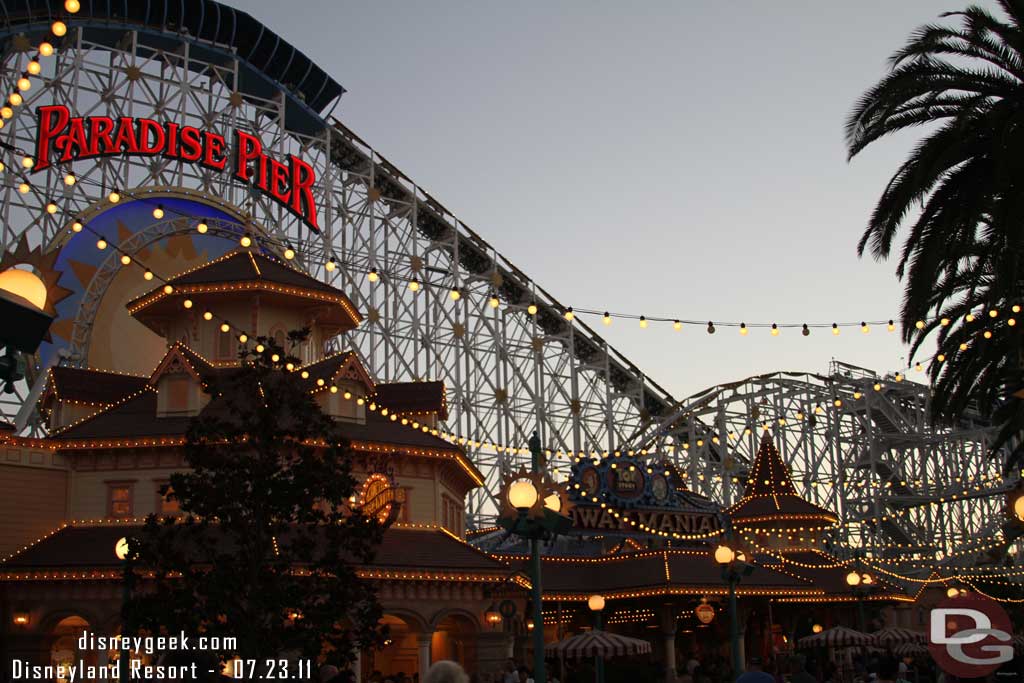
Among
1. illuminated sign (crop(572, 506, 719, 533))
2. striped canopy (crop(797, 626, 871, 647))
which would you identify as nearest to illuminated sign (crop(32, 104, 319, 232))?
illuminated sign (crop(572, 506, 719, 533))

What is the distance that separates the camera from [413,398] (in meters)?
32.4

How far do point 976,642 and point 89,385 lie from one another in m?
26.6

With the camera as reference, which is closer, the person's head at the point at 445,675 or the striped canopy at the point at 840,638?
the person's head at the point at 445,675

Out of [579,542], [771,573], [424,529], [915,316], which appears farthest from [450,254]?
[915,316]

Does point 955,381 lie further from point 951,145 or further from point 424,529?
point 424,529

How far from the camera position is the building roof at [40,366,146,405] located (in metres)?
30.6

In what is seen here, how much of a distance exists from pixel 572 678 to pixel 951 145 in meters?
17.3

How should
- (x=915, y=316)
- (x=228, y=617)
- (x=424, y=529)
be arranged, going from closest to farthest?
(x=228, y=617) < (x=915, y=316) < (x=424, y=529)

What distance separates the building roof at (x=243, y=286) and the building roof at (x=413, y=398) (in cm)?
237

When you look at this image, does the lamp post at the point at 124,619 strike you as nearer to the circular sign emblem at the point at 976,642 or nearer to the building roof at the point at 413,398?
the circular sign emblem at the point at 976,642

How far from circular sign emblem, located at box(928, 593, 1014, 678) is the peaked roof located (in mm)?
38680

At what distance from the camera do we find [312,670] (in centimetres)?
1883

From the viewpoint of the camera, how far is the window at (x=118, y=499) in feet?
91.3

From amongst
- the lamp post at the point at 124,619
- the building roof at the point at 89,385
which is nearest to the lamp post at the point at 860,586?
the building roof at the point at 89,385
